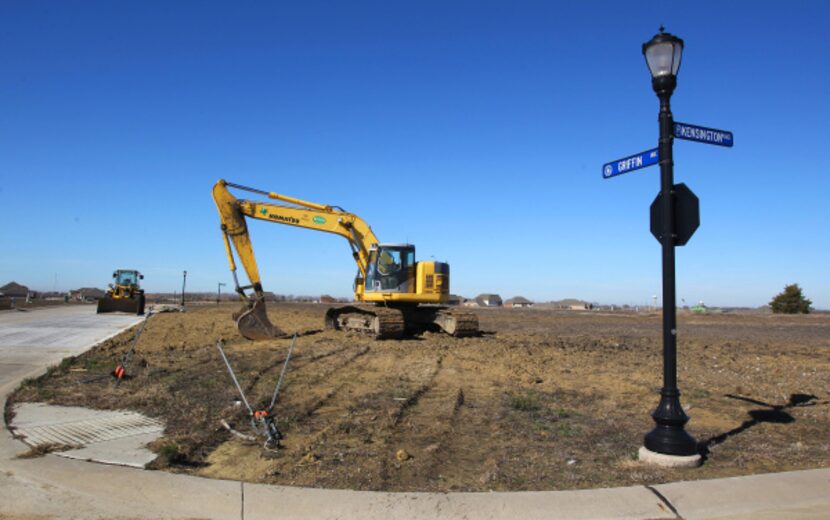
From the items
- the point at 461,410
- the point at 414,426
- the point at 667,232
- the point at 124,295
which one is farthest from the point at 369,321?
the point at 124,295

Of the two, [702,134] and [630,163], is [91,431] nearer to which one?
[630,163]

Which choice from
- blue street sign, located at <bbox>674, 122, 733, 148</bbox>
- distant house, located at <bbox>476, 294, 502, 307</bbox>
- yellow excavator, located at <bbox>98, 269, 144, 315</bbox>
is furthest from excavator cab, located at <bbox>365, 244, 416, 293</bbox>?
distant house, located at <bbox>476, 294, 502, 307</bbox>

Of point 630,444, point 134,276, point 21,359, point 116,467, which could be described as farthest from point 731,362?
point 134,276

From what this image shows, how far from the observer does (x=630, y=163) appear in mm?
7250

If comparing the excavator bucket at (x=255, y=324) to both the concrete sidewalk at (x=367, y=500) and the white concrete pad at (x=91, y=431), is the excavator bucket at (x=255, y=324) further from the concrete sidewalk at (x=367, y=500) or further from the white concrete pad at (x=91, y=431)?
the concrete sidewalk at (x=367, y=500)

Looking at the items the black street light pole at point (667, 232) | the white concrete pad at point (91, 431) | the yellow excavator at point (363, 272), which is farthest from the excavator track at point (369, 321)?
the black street light pole at point (667, 232)

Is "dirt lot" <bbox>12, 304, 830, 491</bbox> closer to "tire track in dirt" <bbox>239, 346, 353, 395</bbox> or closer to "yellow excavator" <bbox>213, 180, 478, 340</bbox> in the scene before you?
"tire track in dirt" <bbox>239, 346, 353, 395</bbox>

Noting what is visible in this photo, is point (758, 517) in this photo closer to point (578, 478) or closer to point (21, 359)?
point (578, 478)

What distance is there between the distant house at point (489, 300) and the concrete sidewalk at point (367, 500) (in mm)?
129785

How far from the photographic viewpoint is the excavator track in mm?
20062

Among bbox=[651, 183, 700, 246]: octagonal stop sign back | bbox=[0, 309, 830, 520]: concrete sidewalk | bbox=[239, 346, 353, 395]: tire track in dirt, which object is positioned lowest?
bbox=[0, 309, 830, 520]: concrete sidewalk

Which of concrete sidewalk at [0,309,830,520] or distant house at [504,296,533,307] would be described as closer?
concrete sidewalk at [0,309,830,520]

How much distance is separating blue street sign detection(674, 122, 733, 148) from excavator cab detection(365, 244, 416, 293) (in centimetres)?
1476

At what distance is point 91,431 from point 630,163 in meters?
6.99
